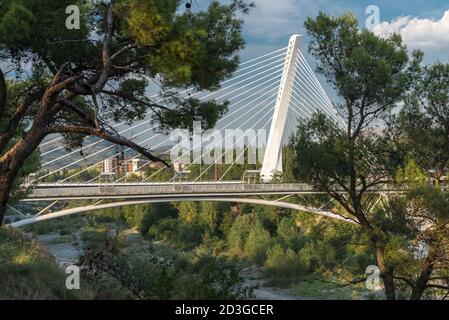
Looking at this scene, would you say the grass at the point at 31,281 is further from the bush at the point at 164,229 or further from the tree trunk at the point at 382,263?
the bush at the point at 164,229

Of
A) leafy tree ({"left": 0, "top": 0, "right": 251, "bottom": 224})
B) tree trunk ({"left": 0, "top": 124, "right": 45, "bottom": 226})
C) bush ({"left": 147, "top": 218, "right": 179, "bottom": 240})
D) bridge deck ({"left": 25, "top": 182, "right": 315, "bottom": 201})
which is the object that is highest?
leafy tree ({"left": 0, "top": 0, "right": 251, "bottom": 224})

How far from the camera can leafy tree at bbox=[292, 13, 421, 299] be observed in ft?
27.3

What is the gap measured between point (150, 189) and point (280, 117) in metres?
6.54

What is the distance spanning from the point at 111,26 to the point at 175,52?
0.80 metres

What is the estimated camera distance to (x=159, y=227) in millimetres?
34344

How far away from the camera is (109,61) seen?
18.7ft

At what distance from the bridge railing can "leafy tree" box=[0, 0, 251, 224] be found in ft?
35.3

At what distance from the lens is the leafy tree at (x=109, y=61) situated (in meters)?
5.50

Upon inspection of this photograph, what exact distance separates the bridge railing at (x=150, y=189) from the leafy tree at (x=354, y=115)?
8.82 meters

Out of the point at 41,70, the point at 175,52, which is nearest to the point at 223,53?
the point at 175,52

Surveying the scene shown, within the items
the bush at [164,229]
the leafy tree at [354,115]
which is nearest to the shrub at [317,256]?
the bush at [164,229]

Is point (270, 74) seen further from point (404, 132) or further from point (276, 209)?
point (404, 132)

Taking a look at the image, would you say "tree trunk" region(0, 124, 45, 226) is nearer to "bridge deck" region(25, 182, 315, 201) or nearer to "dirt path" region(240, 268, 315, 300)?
"bridge deck" region(25, 182, 315, 201)

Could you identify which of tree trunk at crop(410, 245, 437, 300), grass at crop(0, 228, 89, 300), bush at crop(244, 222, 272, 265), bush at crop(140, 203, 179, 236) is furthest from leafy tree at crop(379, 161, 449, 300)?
bush at crop(140, 203, 179, 236)
